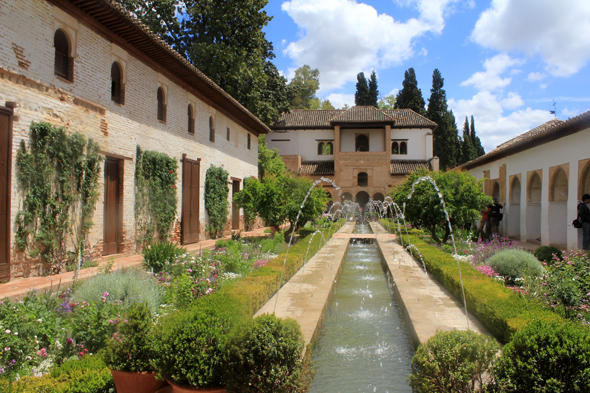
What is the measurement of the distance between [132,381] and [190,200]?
10.3 meters

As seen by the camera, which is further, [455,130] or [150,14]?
[455,130]

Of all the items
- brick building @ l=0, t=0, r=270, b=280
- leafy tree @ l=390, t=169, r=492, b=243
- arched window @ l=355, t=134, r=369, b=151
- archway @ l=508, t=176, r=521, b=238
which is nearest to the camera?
brick building @ l=0, t=0, r=270, b=280

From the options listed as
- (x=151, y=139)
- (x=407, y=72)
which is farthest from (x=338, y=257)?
(x=407, y=72)

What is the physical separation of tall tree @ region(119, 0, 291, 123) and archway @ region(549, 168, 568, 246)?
14.9 m

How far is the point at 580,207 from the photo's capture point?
1066 centimetres

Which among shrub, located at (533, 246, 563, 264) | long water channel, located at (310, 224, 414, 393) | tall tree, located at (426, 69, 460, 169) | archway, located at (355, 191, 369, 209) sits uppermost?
tall tree, located at (426, 69, 460, 169)

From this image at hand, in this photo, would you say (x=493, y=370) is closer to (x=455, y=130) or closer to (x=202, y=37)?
(x=202, y=37)

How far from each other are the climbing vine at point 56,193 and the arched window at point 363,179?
27.7 meters

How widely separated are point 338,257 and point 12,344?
830cm

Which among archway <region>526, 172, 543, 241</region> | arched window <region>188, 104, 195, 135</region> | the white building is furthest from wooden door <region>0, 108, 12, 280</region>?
archway <region>526, 172, 543, 241</region>

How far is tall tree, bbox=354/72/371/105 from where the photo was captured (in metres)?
44.8

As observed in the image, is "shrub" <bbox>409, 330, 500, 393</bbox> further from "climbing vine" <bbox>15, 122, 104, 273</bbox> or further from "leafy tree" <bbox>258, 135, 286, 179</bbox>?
"leafy tree" <bbox>258, 135, 286, 179</bbox>

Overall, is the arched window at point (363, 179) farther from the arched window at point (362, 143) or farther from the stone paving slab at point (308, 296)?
the stone paving slab at point (308, 296)

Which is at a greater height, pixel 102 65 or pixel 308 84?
pixel 308 84
